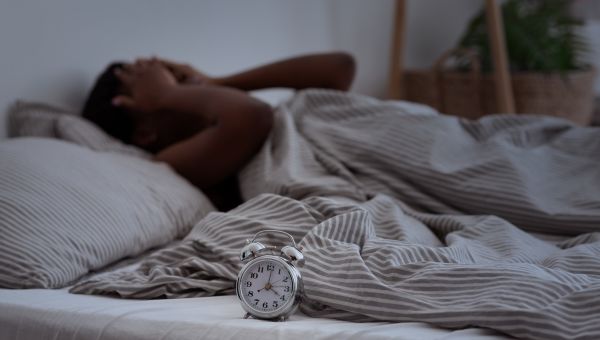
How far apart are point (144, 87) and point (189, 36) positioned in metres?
0.57

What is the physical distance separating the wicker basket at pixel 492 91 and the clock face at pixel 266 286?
8.39 ft

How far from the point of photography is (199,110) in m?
1.77

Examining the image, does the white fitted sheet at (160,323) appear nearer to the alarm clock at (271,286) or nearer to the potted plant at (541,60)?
the alarm clock at (271,286)

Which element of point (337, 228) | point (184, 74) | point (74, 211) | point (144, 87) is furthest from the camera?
point (184, 74)

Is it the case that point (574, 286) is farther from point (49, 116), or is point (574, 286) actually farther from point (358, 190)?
point (49, 116)

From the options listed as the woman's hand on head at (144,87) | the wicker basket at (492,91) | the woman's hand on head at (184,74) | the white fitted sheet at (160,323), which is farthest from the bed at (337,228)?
the wicker basket at (492,91)

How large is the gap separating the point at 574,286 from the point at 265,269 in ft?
1.15

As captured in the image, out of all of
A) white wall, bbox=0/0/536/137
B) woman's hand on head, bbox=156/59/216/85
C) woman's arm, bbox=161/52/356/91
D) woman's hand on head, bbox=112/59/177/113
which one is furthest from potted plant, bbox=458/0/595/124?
woman's hand on head, bbox=112/59/177/113

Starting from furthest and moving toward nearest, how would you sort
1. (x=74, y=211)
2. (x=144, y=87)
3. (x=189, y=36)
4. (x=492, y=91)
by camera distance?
(x=492, y=91)
(x=189, y=36)
(x=144, y=87)
(x=74, y=211)

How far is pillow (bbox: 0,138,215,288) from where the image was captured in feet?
3.84

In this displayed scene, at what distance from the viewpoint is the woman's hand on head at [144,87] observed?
6.00 feet

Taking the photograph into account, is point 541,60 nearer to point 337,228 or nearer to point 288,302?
point 337,228

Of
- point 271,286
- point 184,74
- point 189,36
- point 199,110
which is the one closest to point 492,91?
point 189,36

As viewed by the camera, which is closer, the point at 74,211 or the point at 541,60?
the point at 74,211
